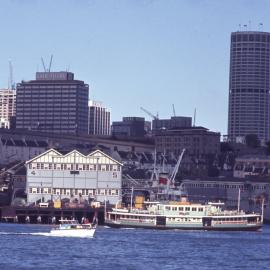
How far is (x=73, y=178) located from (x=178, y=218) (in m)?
29.7

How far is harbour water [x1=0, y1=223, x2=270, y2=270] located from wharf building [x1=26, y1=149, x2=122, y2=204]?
126 feet

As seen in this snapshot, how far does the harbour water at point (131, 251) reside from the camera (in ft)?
315

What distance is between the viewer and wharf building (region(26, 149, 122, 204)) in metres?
179

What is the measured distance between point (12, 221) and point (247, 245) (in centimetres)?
4718

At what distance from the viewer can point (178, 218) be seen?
152 meters

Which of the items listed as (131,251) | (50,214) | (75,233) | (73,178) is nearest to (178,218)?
(50,214)

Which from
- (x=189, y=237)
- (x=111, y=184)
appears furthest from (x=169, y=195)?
(x=189, y=237)

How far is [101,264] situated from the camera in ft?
313

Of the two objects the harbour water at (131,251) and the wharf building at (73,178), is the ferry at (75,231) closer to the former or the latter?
the harbour water at (131,251)

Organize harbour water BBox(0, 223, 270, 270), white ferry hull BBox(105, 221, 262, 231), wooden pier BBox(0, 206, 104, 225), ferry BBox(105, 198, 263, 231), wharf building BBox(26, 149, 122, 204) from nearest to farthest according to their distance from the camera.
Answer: harbour water BBox(0, 223, 270, 270) → white ferry hull BBox(105, 221, 262, 231) → ferry BBox(105, 198, 263, 231) → wooden pier BBox(0, 206, 104, 225) → wharf building BBox(26, 149, 122, 204)

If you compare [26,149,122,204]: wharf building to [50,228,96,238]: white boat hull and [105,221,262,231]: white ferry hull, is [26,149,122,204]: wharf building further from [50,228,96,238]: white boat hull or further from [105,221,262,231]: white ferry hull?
[50,228,96,238]: white boat hull

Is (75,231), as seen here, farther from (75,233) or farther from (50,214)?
(50,214)

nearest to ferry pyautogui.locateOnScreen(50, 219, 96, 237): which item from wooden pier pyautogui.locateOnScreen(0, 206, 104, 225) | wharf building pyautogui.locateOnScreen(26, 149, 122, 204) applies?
wooden pier pyautogui.locateOnScreen(0, 206, 104, 225)

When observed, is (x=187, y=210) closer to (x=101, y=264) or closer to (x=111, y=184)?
(x=111, y=184)
